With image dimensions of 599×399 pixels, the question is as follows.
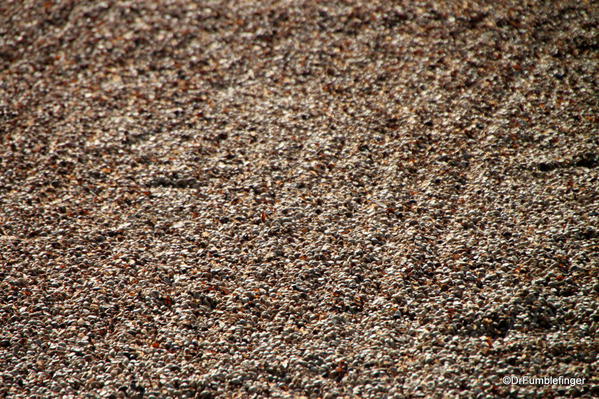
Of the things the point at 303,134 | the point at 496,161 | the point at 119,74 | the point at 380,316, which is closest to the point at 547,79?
the point at 496,161

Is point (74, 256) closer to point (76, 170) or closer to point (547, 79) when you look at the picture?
point (76, 170)

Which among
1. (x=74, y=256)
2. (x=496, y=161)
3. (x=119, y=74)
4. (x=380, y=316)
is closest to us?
(x=380, y=316)

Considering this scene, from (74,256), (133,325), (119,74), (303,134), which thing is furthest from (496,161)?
(119,74)

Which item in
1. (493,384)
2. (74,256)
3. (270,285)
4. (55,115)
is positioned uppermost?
(55,115)

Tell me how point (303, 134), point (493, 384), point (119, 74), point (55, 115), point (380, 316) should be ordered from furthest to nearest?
point (119, 74) < point (55, 115) < point (303, 134) < point (380, 316) < point (493, 384)

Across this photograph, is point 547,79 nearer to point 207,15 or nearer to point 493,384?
point 493,384

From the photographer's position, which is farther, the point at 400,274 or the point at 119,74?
the point at 119,74

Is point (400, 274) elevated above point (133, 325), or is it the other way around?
point (133, 325)
